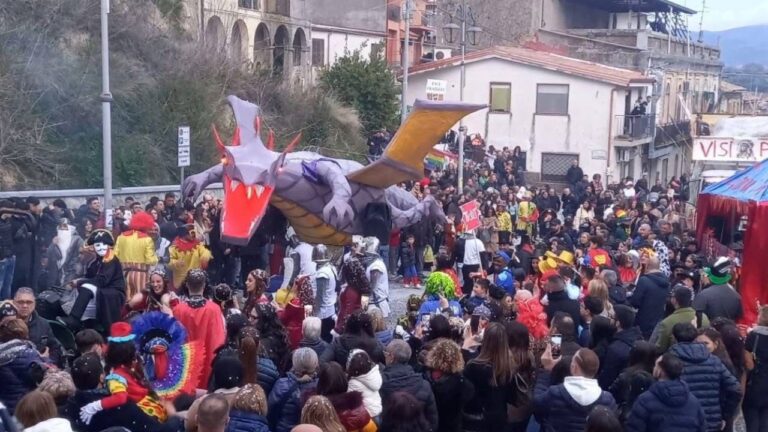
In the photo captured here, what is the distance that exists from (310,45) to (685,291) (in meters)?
28.7

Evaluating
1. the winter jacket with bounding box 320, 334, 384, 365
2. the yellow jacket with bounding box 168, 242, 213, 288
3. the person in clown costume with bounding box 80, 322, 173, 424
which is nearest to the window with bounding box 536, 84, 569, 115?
the yellow jacket with bounding box 168, 242, 213, 288

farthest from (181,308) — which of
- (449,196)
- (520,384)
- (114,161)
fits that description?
(114,161)

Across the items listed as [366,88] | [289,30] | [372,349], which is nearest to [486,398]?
[372,349]

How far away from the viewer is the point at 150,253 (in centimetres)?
1144

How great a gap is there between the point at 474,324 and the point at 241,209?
5301 mm

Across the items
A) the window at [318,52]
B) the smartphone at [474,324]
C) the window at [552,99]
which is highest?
the window at [318,52]

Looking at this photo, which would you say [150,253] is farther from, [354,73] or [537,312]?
[354,73]

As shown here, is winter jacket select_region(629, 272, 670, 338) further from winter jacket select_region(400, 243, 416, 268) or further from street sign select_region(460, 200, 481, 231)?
winter jacket select_region(400, 243, 416, 268)

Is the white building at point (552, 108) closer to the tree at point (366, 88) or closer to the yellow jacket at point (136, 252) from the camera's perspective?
the tree at point (366, 88)

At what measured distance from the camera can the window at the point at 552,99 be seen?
115ft

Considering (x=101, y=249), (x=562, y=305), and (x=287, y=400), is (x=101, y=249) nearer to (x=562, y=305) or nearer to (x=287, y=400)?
(x=287, y=400)

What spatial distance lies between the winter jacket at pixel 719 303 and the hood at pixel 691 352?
269cm

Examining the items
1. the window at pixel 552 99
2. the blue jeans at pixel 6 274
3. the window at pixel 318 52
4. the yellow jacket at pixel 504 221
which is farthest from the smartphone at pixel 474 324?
the window at pixel 318 52

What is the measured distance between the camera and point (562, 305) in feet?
29.8
